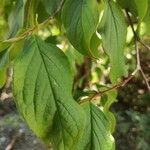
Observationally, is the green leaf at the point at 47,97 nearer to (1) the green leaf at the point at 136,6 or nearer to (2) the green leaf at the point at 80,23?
(2) the green leaf at the point at 80,23

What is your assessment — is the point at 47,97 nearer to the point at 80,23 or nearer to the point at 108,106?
the point at 80,23

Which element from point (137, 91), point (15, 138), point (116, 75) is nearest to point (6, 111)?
point (15, 138)

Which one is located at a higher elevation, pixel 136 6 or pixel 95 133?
pixel 136 6

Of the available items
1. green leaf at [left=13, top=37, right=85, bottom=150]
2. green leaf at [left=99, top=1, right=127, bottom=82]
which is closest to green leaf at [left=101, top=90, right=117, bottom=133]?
green leaf at [left=99, top=1, right=127, bottom=82]

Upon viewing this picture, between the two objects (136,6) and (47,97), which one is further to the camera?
(136,6)

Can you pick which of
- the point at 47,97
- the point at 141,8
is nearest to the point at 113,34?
the point at 141,8

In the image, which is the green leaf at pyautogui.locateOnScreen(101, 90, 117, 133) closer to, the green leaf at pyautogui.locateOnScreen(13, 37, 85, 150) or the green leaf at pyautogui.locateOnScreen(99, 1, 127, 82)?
the green leaf at pyautogui.locateOnScreen(99, 1, 127, 82)
